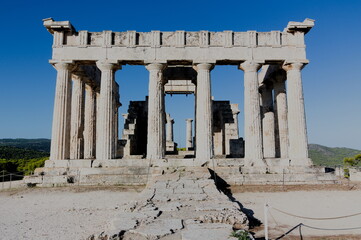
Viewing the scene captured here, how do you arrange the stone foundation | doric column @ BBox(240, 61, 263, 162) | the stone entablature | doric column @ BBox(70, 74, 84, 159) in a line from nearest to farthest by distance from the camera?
the stone foundation
doric column @ BBox(240, 61, 263, 162)
the stone entablature
doric column @ BBox(70, 74, 84, 159)

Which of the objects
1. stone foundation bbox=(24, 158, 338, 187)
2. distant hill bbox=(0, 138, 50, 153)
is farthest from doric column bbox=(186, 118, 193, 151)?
distant hill bbox=(0, 138, 50, 153)

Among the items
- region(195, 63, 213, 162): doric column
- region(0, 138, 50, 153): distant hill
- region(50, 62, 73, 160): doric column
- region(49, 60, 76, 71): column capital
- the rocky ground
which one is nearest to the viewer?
the rocky ground

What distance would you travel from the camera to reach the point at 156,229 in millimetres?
5672

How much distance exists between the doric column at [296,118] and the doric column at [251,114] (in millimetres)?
2233

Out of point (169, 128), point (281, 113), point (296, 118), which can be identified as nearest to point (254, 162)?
point (296, 118)

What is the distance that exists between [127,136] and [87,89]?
17.9ft

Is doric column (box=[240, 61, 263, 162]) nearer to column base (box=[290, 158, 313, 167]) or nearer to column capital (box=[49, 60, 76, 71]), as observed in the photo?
column base (box=[290, 158, 313, 167])

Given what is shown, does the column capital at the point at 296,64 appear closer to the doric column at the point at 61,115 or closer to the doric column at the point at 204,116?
the doric column at the point at 204,116

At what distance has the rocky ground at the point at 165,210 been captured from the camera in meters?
6.12

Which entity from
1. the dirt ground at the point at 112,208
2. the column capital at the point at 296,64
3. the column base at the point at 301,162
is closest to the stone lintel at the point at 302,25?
the column capital at the point at 296,64

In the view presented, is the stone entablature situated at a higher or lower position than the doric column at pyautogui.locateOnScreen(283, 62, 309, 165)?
higher

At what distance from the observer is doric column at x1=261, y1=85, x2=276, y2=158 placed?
70.2 feet

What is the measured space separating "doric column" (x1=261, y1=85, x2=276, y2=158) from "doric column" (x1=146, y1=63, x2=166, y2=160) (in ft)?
→ 29.9

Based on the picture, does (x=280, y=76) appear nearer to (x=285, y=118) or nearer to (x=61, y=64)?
(x=285, y=118)
